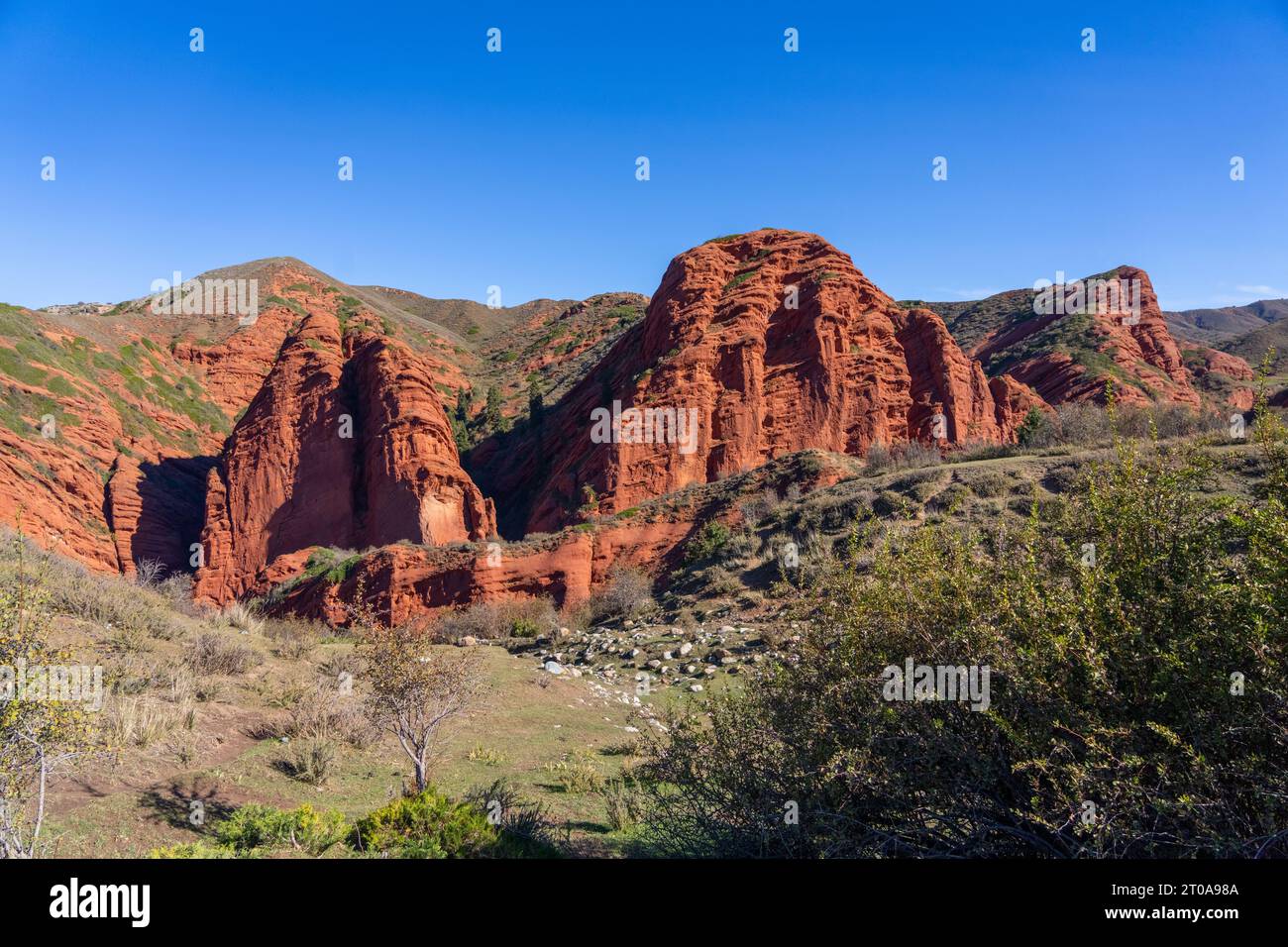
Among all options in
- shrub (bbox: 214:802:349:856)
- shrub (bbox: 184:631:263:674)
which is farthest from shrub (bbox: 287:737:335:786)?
shrub (bbox: 184:631:263:674)

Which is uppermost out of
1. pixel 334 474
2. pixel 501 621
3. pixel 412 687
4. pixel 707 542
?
pixel 334 474

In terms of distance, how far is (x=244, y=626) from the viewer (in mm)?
17234

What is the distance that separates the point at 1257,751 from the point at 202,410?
62.3 m

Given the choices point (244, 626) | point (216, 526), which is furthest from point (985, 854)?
point (216, 526)

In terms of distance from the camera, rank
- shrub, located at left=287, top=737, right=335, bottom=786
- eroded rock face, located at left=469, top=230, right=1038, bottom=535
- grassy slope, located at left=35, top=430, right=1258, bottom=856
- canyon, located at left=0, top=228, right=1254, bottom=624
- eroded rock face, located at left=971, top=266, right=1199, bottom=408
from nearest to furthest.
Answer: grassy slope, located at left=35, top=430, right=1258, bottom=856
shrub, located at left=287, top=737, right=335, bottom=786
canyon, located at left=0, top=228, right=1254, bottom=624
eroded rock face, located at left=469, top=230, right=1038, bottom=535
eroded rock face, located at left=971, top=266, right=1199, bottom=408

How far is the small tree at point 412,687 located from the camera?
7727 mm

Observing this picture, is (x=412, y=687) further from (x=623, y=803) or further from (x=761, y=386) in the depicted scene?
(x=761, y=386)

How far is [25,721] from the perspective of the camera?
466 centimetres

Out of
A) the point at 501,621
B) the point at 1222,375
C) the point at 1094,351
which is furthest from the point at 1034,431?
the point at 1222,375

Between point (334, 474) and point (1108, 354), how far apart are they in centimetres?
5699

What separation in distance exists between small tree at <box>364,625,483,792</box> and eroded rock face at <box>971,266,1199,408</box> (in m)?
45.2

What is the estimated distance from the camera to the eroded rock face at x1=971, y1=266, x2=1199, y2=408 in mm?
46094

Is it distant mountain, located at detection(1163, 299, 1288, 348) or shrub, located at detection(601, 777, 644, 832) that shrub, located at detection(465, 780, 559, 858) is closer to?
shrub, located at detection(601, 777, 644, 832)
